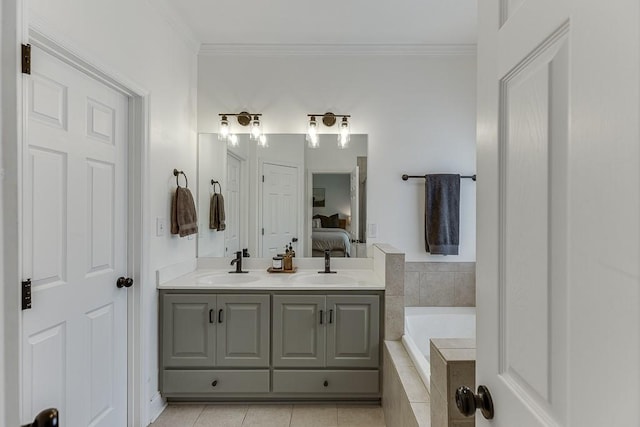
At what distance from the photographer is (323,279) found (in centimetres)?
278

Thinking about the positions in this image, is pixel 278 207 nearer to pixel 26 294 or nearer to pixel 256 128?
pixel 256 128

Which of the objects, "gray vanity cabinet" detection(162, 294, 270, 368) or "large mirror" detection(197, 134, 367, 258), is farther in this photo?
"large mirror" detection(197, 134, 367, 258)

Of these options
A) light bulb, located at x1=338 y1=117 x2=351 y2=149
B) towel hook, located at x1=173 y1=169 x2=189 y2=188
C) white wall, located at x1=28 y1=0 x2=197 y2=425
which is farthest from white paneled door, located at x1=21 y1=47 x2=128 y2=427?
light bulb, located at x1=338 y1=117 x2=351 y2=149

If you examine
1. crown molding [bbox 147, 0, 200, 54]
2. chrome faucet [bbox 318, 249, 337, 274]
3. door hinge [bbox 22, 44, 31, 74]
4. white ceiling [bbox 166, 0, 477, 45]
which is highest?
white ceiling [bbox 166, 0, 477, 45]

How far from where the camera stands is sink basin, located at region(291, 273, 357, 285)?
8.57 feet

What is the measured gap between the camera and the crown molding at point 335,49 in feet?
9.59

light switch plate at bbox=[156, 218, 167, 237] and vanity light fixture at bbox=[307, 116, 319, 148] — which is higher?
vanity light fixture at bbox=[307, 116, 319, 148]

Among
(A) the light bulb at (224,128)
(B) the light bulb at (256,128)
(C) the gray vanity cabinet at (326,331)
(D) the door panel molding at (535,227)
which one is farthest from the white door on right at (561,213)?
(A) the light bulb at (224,128)

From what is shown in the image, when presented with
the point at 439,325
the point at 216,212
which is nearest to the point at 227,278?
the point at 216,212

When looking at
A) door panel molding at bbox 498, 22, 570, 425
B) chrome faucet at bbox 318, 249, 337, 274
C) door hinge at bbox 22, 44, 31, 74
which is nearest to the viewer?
door panel molding at bbox 498, 22, 570, 425

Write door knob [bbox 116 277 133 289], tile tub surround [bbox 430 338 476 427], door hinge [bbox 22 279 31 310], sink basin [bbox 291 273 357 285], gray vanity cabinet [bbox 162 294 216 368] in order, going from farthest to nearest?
sink basin [bbox 291 273 357 285] → gray vanity cabinet [bbox 162 294 216 368] → door knob [bbox 116 277 133 289] → door hinge [bbox 22 279 31 310] → tile tub surround [bbox 430 338 476 427]

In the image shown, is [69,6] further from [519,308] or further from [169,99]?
[519,308]

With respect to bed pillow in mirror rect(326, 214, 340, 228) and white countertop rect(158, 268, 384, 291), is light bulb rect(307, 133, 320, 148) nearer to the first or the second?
bed pillow in mirror rect(326, 214, 340, 228)

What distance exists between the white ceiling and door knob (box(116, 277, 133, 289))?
1.83 metres
